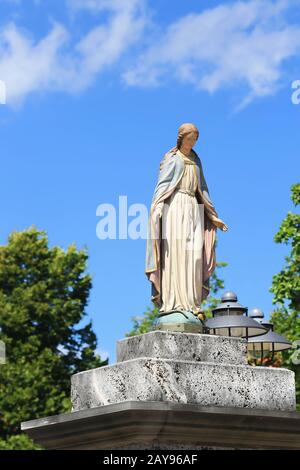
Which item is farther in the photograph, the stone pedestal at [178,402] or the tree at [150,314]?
the tree at [150,314]

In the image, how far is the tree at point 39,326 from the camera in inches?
1761

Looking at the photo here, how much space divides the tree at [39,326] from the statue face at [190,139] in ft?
102

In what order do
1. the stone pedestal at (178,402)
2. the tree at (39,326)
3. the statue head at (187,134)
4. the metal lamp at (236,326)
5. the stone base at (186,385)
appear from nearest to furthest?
the stone pedestal at (178,402), the stone base at (186,385), the statue head at (187,134), the metal lamp at (236,326), the tree at (39,326)

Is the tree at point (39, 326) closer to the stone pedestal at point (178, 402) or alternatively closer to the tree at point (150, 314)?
the tree at point (150, 314)

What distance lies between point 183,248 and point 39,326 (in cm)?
3506

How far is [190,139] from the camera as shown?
13.8 meters

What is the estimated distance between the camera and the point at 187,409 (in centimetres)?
1169

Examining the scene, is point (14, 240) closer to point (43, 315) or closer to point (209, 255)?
point (43, 315)

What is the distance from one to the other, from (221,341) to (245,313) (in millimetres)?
7992

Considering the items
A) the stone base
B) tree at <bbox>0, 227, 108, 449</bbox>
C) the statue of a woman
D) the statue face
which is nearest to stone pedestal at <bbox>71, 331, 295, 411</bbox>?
the stone base

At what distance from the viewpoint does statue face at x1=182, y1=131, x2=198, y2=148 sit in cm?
1372

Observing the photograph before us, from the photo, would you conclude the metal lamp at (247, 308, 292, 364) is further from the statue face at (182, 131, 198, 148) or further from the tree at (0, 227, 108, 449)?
the tree at (0, 227, 108, 449)

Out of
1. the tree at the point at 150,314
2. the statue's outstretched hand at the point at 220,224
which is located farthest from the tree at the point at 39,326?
the statue's outstretched hand at the point at 220,224
